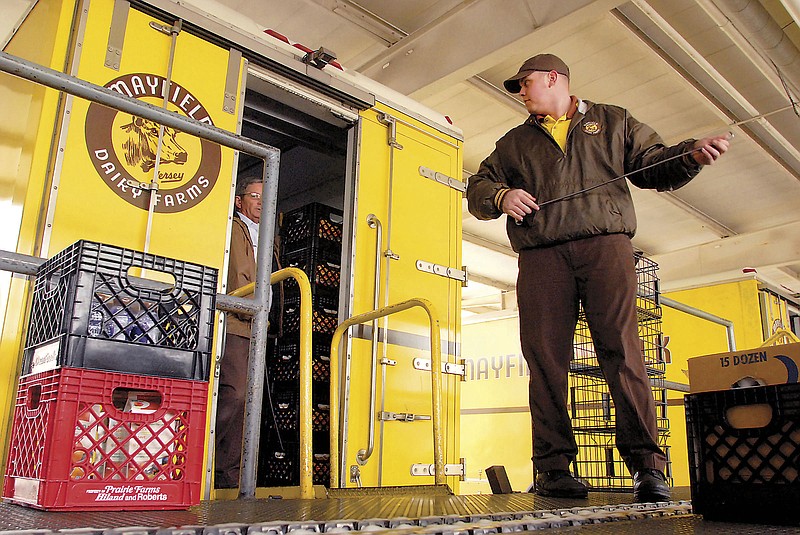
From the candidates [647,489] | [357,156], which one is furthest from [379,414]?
[647,489]

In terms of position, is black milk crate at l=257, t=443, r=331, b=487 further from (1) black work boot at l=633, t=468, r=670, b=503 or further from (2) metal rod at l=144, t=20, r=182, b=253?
(1) black work boot at l=633, t=468, r=670, b=503

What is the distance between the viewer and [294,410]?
4.17m

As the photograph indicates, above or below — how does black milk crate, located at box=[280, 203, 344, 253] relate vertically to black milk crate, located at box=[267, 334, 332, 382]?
above

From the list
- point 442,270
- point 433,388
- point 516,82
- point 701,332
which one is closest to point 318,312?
point 442,270

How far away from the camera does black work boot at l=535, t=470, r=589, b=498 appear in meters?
2.30

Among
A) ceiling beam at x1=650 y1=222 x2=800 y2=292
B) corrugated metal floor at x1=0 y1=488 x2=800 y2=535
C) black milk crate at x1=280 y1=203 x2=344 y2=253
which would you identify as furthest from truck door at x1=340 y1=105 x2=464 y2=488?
ceiling beam at x1=650 y1=222 x2=800 y2=292

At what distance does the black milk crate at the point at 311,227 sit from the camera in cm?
431

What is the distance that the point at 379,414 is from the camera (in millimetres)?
3674

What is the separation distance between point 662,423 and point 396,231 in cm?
212

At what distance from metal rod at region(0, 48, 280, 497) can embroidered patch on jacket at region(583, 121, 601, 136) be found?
4.16ft

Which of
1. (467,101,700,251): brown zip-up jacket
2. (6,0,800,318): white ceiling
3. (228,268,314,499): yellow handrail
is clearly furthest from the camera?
(6,0,800,318): white ceiling

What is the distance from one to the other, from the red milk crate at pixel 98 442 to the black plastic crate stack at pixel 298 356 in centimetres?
258

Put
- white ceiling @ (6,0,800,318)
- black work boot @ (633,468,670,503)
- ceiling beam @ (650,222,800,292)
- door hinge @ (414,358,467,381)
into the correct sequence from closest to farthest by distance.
→ black work boot @ (633,468,670,503), door hinge @ (414,358,467,381), white ceiling @ (6,0,800,318), ceiling beam @ (650,222,800,292)

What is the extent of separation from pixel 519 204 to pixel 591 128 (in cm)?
45
